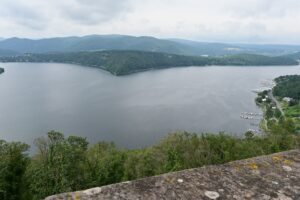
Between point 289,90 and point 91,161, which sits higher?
point 91,161

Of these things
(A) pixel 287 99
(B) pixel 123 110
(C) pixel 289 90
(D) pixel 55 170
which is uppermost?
(D) pixel 55 170

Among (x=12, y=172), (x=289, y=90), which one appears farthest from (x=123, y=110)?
(x=12, y=172)

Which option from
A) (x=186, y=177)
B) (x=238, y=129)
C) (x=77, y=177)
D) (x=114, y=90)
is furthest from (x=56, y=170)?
(x=114, y=90)

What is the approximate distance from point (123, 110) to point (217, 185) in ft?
245

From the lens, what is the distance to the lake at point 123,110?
193ft

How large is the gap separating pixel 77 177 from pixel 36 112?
202 feet

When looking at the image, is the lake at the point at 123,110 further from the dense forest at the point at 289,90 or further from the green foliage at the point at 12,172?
the green foliage at the point at 12,172

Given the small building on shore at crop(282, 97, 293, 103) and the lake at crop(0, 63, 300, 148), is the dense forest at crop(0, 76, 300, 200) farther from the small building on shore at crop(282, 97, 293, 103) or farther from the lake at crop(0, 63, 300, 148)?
the small building on shore at crop(282, 97, 293, 103)

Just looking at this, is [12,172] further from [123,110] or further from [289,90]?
[289,90]

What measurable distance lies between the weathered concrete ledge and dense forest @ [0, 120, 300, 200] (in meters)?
14.0

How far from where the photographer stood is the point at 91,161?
69.7 ft

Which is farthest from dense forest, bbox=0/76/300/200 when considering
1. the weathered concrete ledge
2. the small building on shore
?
the small building on shore

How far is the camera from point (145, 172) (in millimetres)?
22672

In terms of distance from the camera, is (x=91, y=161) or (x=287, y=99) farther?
(x=287, y=99)
